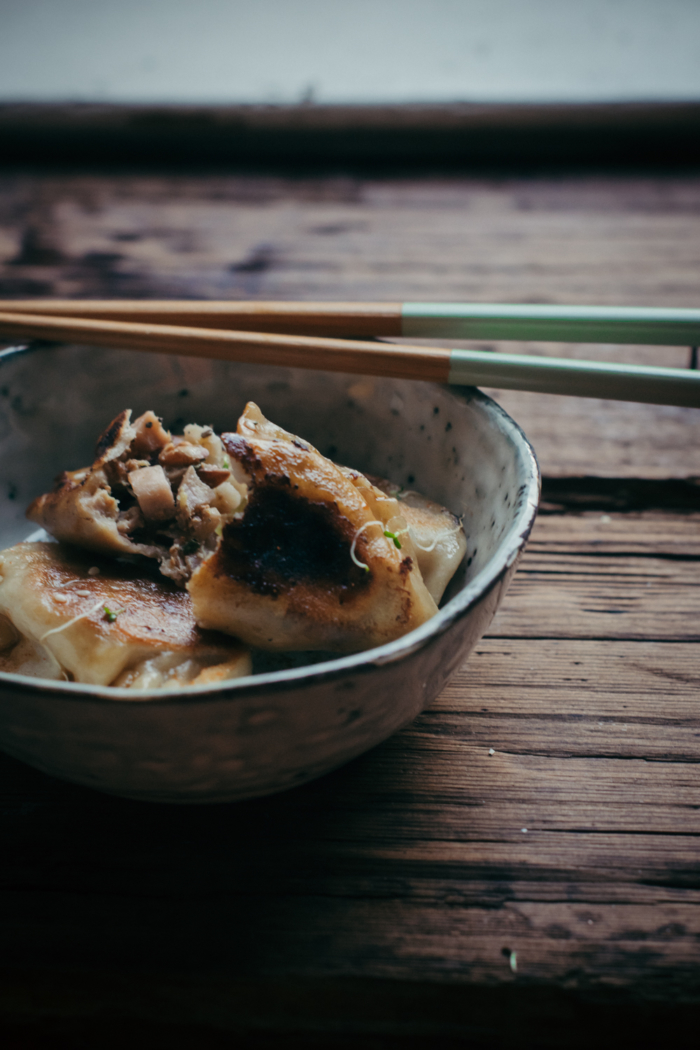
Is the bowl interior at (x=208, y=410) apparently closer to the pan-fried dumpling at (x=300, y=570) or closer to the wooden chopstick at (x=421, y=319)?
the wooden chopstick at (x=421, y=319)

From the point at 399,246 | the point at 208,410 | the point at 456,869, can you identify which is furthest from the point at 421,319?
the point at 399,246

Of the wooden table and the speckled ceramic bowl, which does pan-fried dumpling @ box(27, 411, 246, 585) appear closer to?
the speckled ceramic bowl

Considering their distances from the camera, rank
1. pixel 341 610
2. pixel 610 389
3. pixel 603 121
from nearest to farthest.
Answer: pixel 341 610
pixel 610 389
pixel 603 121

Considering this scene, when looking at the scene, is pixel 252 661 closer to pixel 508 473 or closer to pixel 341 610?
pixel 341 610

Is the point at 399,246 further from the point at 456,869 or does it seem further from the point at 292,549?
the point at 456,869

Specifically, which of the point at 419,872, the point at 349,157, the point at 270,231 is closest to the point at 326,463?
the point at 419,872

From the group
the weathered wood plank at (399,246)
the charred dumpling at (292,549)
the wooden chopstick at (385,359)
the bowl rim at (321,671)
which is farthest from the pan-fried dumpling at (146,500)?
the weathered wood plank at (399,246)
